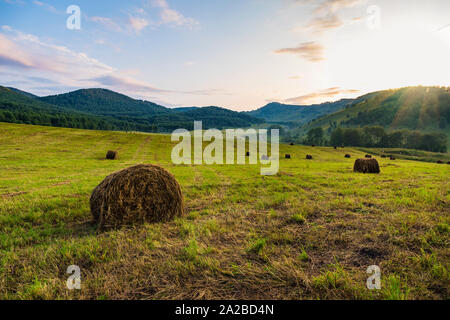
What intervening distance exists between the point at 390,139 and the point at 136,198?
13155 cm

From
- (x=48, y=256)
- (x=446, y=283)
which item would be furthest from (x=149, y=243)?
(x=446, y=283)

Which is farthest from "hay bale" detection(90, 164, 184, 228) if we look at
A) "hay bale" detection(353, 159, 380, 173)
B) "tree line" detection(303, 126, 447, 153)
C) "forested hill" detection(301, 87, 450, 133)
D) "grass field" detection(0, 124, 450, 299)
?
"forested hill" detection(301, 87, 450, 133)

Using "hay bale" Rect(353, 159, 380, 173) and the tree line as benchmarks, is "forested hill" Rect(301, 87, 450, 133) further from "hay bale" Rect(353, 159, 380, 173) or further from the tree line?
"hay bale" Rect(353, 159, 380, 173)

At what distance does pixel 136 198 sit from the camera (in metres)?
7.03

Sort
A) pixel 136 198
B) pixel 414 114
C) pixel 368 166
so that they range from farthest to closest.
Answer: pixel 414 114, pixel 368 166, pixel 136 198

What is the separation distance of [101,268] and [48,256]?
5.09 feet

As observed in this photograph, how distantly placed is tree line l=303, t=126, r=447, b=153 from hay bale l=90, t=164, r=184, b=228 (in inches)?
4998

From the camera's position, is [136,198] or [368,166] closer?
[136,198]

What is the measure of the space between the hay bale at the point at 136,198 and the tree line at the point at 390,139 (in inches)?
4998

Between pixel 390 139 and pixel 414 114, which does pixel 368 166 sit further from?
pixel 414 114

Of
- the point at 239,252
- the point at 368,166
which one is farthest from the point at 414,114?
the point at 239,252

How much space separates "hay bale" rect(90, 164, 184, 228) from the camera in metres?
6.59

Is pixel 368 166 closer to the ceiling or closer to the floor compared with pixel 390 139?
closer to the floor

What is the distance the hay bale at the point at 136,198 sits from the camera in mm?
6586
